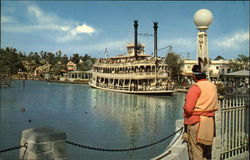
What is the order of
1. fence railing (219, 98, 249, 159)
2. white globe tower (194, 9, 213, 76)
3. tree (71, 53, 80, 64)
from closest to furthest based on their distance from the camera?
white globe tower (194, 9, 213, 76) → fence railing (219, 98, 249, 159) → tree (71, 53, 80, 64)

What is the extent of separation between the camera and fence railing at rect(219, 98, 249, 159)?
544 centimetres

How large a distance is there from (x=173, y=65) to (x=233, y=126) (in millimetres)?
55396

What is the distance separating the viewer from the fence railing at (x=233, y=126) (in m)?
5.44

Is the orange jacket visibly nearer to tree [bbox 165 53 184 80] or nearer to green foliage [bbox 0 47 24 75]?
tree [bbox 165 53 184 80]

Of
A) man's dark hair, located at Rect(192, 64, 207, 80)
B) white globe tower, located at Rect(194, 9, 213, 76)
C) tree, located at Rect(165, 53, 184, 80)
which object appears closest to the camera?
man's dark hair, located at Rect(192, 64, 207, 80)

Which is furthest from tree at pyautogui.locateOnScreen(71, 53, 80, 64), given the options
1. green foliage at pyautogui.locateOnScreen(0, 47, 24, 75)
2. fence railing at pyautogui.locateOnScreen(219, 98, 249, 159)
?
fence railing at pyautogui.locateOnScreen(219, 98, 249, 159)

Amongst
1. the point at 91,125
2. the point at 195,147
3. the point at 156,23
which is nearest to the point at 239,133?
the point at 195,147

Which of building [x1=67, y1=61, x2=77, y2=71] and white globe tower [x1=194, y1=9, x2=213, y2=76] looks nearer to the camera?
white globe tower [x1=194, y1=9, x2=213, y2=76]

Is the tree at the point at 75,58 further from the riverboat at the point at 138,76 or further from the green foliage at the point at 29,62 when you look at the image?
the riverboat at the point at 138,76

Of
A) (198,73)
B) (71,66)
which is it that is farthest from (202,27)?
(71,66)

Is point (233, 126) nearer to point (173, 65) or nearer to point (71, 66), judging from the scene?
point (173, 65)

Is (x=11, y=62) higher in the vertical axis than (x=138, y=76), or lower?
higher

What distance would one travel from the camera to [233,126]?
5680 mm

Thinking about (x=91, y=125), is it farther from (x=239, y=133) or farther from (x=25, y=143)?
(x=25, y=143)
